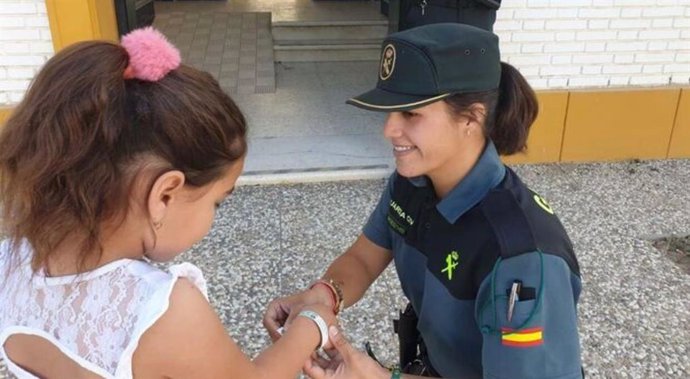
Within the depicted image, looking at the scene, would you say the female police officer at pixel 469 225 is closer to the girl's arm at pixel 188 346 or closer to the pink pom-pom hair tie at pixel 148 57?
the girl's arm at pixel 188 346

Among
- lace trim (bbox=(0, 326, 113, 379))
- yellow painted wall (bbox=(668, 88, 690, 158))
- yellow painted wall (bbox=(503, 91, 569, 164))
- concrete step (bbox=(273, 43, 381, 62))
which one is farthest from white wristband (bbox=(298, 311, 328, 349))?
concrete step (bbox=(273, 43, 381, 62))

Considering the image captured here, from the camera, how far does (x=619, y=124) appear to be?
4.89 metres

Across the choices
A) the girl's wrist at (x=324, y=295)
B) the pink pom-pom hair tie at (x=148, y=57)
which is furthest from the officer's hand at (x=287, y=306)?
the pink pom-pom hair tie at (x=148, y=57)

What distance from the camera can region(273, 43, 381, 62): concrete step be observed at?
24.3 feet

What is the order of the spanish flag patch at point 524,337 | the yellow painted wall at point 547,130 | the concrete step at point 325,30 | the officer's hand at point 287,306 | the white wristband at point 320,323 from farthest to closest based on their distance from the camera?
the concrete step at point 325,30
the yellow painted wall at point 547,130
the officer's hand at point 287,306
the white wristband at point 320,323
the spanish flag patch at point 524,337

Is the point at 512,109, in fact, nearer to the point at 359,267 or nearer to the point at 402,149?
the point at 402,149

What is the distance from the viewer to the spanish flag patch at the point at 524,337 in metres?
1.32

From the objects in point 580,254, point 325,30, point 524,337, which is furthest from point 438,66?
point 325,30

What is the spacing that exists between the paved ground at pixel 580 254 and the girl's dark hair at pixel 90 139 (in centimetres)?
186

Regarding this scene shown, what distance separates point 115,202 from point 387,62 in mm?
776

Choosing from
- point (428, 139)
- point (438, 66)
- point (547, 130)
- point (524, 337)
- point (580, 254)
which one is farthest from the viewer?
point (547, 130)

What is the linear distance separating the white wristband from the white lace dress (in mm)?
381

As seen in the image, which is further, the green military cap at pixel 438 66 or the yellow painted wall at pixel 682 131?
the yellow painted wall at pixel 682 131

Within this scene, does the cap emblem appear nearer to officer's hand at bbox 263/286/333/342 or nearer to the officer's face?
the officer's face
